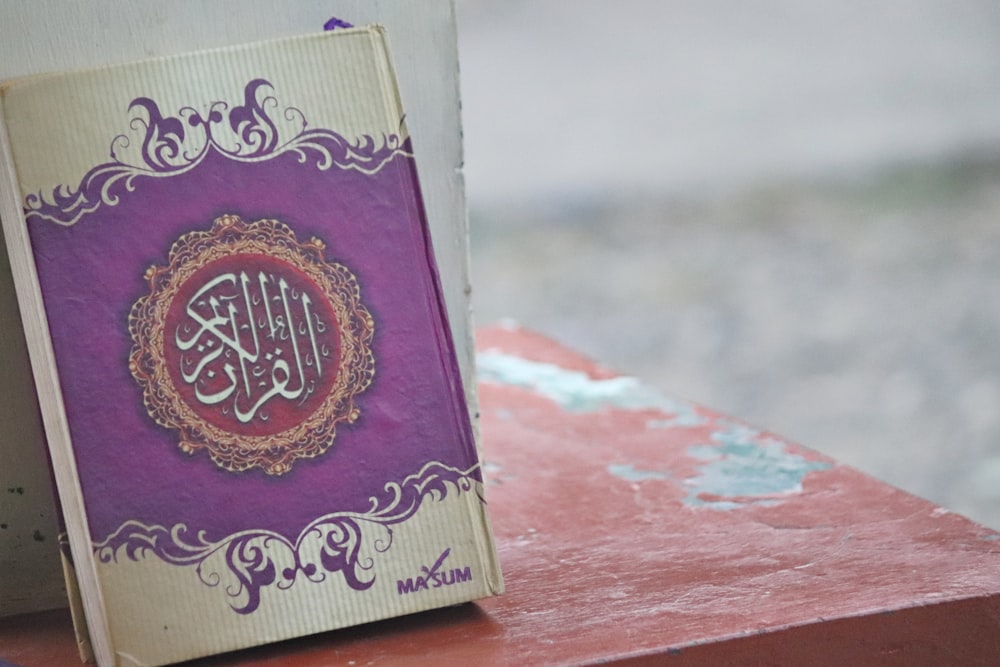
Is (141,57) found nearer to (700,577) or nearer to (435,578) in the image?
(435,578)

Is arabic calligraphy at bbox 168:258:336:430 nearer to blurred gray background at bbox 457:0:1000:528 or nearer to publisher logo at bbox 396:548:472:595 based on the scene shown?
publisher logo at bbox 396:548:472:595

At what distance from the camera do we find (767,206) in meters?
4.10

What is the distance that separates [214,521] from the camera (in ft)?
2.62

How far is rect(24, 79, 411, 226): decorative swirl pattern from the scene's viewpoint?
2.58ft

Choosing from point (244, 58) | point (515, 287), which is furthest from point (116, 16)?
point (515, 287)

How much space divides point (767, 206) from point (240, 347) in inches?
138

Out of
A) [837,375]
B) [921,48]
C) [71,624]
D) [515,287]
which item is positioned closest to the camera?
[71,624]

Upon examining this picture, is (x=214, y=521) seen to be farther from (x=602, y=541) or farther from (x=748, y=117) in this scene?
(x=748, y=117)

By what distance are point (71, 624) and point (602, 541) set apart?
44 centimetres

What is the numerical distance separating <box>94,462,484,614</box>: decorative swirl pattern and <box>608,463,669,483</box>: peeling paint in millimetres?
342

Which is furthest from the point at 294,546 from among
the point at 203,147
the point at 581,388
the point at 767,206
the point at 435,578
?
the point at 767,206

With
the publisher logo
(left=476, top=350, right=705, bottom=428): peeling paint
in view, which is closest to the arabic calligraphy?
the publisher logo

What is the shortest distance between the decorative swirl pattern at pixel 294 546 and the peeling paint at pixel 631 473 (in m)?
0.34

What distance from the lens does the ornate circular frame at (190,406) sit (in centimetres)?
80
